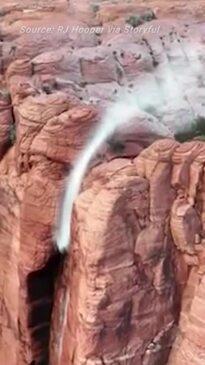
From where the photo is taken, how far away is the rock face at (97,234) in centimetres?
1433

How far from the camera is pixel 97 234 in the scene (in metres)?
14.1

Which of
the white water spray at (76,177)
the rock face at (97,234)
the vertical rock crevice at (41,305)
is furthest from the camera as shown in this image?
the vertical rock crevice at (41,305)

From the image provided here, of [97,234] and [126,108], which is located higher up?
[126,108]

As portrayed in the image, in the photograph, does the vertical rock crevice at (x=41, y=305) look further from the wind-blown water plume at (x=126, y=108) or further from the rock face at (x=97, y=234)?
the wind-blown water plume at (x=126, y=108)

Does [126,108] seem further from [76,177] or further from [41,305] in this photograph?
[41,305]

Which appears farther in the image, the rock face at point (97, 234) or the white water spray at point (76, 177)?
the white water spray at point (76, 177)

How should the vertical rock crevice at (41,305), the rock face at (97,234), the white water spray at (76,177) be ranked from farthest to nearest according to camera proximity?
the vertical rock crevice at (41,305) → the white water spray at (76,177) → the rock face at (97,234)

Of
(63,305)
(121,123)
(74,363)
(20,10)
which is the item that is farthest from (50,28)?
(74,363)

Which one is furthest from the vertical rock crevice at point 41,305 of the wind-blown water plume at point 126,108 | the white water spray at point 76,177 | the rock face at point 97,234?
the wind-blown water plume at point 126,108

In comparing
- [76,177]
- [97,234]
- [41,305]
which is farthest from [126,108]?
[97,234]

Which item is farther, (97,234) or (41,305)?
(41,305)

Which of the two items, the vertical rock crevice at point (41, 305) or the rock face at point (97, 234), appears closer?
the rock face at point (97, 234)

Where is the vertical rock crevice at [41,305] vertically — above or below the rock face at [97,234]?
below

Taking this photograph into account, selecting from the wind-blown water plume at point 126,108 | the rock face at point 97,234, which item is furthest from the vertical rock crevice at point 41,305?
the wind-blown water plume at point 126,108
